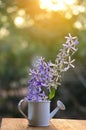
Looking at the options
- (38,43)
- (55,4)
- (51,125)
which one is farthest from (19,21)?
(51,125)

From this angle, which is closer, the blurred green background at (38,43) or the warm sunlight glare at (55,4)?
the warm sunlight glare at (55,4)

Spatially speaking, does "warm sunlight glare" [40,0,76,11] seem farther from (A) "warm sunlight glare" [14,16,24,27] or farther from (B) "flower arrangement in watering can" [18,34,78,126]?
(B) "flower arrangement in watering can" [18,34,78,126]

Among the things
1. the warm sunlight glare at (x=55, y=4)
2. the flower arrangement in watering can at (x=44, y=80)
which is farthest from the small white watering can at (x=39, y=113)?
the warm sunlight glare at (x=55, y=4)

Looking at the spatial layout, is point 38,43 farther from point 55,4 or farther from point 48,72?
point 48,72

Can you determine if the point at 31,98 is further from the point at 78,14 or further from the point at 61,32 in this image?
the point at 61,32

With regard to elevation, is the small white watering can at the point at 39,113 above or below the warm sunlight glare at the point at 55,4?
below

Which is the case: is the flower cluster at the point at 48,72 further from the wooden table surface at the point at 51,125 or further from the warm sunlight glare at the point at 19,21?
the warm sunlight glare at the point at 19,21

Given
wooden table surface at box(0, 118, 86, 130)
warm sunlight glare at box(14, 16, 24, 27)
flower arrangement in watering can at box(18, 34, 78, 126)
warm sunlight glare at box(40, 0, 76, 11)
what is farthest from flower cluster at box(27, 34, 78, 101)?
warm sunlight glare at box(14, 16, 24, 27)

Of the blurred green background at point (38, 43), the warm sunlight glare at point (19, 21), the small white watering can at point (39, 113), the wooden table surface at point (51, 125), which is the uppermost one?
the warm sunlight glare at point (19, 21)
